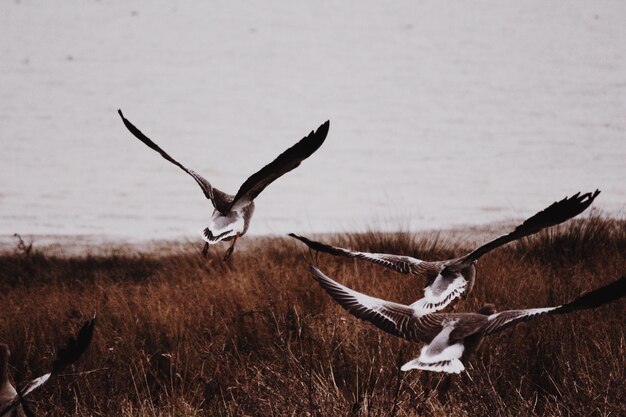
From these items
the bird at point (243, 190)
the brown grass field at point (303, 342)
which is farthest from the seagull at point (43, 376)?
the bird at point (243, 190)

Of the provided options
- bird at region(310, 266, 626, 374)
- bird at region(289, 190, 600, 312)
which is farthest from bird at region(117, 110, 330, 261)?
bird at region(310, 266, 626, 374)

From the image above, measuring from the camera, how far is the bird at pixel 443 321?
10.7ft

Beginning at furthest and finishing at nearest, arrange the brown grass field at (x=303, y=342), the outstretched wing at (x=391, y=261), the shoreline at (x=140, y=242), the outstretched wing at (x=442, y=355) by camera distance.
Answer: the shoreline at (x=140, y=242), the brown grass field at (x=303, y=342), the outstretched wing at (x=391, y=261), the outstretched wing at (x=442, y=355)

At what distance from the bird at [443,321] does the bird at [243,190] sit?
1.42 ft

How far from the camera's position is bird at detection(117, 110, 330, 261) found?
3857 mm

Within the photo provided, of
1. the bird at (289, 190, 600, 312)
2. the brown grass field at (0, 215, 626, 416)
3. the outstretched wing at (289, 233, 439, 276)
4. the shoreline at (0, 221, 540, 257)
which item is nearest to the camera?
the bird at (289, 190, 600, 312)

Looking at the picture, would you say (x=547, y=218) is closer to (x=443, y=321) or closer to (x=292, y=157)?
(x=443, y=321)

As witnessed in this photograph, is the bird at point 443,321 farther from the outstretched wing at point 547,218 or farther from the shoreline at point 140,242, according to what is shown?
the shoreline at point 140,242

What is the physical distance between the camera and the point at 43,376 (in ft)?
10.9

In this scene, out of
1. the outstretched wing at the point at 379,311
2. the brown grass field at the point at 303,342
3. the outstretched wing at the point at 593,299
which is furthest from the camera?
the brown grass field at the point at 303,342

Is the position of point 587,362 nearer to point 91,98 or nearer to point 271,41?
point 91,98

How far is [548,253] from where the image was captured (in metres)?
7.47

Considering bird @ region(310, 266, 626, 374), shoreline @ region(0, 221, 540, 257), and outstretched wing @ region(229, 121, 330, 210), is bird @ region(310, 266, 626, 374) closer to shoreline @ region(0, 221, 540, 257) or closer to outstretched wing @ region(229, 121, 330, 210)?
outstretched wing @ region(229, 121, 330, 210)

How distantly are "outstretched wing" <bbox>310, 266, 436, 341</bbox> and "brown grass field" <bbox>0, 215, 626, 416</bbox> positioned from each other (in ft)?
1.00
